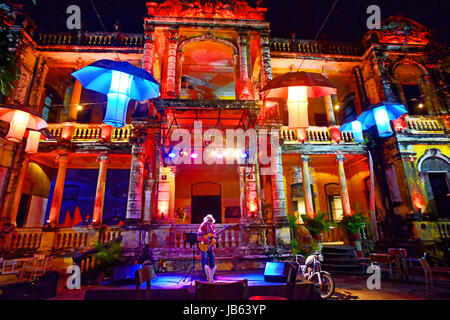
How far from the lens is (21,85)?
11.4 m

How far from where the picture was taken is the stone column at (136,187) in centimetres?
870

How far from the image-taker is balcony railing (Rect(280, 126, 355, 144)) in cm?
1285

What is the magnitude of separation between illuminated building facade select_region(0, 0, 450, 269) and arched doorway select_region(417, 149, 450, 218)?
0.19 feet

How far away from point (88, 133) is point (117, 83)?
731 centimetres

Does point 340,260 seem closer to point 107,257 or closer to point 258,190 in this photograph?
point 258,190

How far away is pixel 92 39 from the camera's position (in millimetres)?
13289

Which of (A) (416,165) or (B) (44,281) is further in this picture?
(A) (416,165)

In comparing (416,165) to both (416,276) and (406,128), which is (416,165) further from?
(416,276)

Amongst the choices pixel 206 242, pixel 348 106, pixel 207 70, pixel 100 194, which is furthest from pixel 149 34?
pixel 348 106

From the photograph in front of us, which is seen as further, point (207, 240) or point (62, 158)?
point (62, 158)

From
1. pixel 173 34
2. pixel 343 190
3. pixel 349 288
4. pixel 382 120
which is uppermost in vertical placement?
pixel 173 34

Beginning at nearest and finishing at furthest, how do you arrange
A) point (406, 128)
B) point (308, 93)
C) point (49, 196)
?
point (308, 93)
point (406, 128)
point (49, 196)
